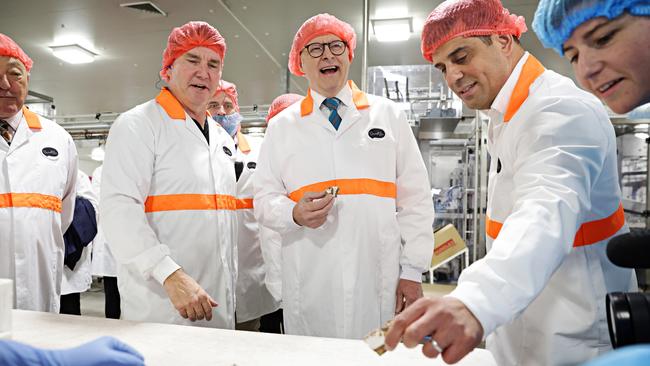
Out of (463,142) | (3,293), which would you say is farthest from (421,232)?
(463,142)

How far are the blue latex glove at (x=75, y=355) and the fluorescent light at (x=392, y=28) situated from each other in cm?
444

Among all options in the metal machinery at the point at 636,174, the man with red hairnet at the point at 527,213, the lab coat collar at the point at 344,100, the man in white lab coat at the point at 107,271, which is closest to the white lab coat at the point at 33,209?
the man in white lab coat at the point at 107,271

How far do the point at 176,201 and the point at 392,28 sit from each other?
385cm

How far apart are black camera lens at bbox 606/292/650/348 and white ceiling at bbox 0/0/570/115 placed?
13.3ft

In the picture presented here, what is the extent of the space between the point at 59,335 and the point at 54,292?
3.89 ft

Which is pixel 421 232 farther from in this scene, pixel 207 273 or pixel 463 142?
pixel 463 142

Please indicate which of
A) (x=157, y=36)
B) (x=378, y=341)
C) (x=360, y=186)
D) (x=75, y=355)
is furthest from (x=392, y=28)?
(x=75, y=355)

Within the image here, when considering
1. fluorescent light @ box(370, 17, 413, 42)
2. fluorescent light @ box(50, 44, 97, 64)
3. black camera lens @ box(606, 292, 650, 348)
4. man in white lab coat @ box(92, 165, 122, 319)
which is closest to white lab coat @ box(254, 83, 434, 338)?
man in white lab coat @ box(92, 165, 122, 319)

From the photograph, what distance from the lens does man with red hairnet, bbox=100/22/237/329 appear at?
1.53 metres

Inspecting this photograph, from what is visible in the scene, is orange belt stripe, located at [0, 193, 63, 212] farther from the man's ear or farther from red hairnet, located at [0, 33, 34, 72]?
the man's ear

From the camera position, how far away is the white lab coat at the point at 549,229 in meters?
0.80

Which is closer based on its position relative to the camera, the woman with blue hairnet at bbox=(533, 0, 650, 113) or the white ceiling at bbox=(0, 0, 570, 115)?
the woman with blue hairnet at bbox=(533, 0, 650, 113)

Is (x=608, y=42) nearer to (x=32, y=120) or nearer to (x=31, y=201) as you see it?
(x=31, y=201)

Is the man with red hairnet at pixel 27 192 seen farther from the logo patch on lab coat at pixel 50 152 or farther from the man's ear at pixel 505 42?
the man's ear at pixel 505 42
